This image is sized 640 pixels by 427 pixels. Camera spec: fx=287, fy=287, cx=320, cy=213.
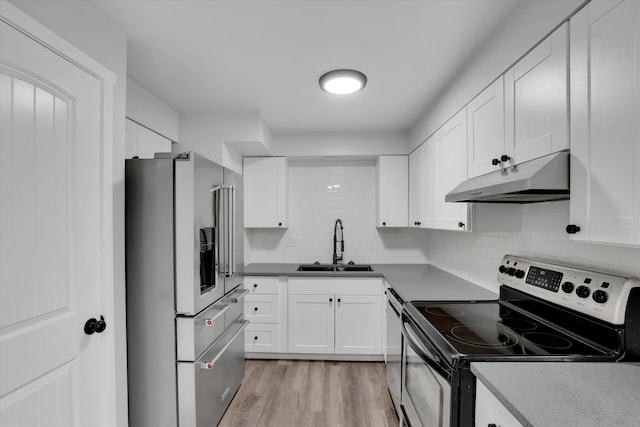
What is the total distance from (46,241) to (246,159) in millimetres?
2358

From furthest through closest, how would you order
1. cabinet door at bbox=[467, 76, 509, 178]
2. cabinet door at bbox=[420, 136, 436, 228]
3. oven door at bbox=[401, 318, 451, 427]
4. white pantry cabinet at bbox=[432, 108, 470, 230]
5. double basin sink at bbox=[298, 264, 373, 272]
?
double basin sink at bbox=[298, 264, 373, 272]
cabinet door at bbox=[420, 136, 436, 228]
white pantry cabinet at bbox=[432, 108, 470, 230]
cabinet door at bbox=[467, 76, 509, 178]
oven door at bbox=[401, 318, 451, 427]

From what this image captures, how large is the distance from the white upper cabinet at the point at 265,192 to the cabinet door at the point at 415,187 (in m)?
1.41

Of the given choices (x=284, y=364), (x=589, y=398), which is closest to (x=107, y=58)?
(x=589, y=398)

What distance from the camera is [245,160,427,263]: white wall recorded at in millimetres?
3578

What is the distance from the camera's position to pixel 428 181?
2.55 m

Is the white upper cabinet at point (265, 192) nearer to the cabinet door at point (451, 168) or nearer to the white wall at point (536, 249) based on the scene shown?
the cabinet door at point (451, 168)

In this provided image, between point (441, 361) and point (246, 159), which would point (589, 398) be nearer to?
point (441, 361)

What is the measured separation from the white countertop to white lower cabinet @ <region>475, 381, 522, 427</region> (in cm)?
4

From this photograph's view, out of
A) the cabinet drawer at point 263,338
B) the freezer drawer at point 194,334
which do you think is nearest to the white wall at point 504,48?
the freezer drawer at point 194,334

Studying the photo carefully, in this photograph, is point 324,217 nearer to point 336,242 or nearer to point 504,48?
point 336,242

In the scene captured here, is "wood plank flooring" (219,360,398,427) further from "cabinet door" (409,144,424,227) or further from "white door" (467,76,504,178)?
"white door" (467,76,504,178)

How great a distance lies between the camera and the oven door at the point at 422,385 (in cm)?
118

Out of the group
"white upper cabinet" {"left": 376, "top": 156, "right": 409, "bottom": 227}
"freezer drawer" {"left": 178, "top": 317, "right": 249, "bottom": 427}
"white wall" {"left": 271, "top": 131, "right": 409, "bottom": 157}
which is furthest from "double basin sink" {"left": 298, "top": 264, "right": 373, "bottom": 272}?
"white wall" {"left": 271, "top": 131, "right": 409, "bottom": 157}

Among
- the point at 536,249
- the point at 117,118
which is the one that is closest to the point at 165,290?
the point at 117,118
